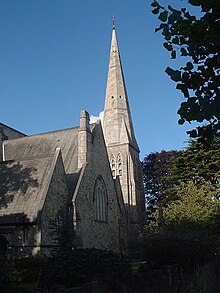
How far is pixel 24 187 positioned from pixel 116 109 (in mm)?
26410

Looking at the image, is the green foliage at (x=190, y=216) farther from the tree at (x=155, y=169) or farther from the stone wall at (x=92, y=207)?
the tree at (x=155, y=169)

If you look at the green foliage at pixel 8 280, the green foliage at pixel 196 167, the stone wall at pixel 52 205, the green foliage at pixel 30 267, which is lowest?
the green foliage at pixel 30 267

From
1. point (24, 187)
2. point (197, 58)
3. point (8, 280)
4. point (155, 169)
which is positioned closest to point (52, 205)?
point (24, 187)

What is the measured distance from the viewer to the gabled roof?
2116 centimetres

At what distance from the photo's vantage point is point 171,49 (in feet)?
20.0

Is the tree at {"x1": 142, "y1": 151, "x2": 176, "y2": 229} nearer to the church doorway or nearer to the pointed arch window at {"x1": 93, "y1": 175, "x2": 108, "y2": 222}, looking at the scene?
the pointed arch window at {"x1": 93, "y1": 175, "x2": 108, "y2": 222}

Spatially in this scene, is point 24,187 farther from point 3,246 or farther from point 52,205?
point 3,246

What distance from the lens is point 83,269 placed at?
1088 cm

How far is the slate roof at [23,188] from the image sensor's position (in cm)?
2116

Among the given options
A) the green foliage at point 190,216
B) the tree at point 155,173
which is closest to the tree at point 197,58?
the green foliage at point 190,216

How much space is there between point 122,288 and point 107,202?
68.6 ft

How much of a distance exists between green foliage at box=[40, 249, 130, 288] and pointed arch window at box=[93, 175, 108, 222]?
53.9ft

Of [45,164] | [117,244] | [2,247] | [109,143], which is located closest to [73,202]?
[45,164]

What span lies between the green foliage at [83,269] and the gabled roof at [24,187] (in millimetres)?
9299
